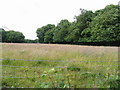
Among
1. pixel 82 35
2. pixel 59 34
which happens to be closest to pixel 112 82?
pixel 82 35

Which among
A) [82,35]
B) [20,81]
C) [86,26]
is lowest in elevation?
[20,81]

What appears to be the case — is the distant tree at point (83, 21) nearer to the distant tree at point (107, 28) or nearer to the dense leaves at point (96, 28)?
the dense leaves at point (96, 28)

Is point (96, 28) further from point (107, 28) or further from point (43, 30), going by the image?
point (43, 30)

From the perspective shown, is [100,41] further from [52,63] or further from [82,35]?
[52,63]

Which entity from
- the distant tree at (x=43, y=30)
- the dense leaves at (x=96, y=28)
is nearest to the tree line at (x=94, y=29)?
the dense leaves at (x=96, y=28)

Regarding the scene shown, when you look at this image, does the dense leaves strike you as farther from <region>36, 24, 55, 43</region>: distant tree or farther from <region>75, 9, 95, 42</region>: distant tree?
<region>36, 24, 55, 43</region>: distant tree

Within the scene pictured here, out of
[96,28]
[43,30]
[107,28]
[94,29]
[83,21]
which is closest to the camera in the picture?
[107,28]

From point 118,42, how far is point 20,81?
25622 mm

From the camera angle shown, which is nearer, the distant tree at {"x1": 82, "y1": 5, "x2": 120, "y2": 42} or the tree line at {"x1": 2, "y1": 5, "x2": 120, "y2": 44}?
the distant tree at {"x1": 82, "y1": 5, "x2": 120, "y2": 42}

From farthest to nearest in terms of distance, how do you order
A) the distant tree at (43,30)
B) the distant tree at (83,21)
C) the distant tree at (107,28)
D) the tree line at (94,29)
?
1. the distant tree at (43,30)
2. the distant tree at (83,21)
3. the tree line at (94,29)
4. the distant tree at (107,28)

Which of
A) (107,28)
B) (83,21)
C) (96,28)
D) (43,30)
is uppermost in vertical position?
(43,30)

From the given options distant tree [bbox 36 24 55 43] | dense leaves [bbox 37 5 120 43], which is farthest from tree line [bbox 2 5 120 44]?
distant tree [bbox 36 24 55 43]

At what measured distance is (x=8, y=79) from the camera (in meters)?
4.79

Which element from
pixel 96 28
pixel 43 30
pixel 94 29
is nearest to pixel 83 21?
pixel 94 29
